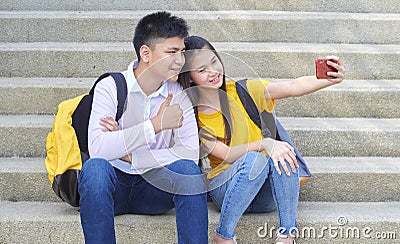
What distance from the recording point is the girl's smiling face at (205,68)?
109 inches

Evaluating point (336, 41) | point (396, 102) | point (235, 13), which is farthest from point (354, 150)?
point (235, 13)

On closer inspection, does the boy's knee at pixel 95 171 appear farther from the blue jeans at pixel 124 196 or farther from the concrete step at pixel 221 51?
the concrete step at pixel 221 51

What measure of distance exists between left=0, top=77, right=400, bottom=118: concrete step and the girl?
2.55 feet

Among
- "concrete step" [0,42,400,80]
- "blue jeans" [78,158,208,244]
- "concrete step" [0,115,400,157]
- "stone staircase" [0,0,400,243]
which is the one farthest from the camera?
"concrete step" [0,42,400,80]

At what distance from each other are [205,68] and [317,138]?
0.94 m

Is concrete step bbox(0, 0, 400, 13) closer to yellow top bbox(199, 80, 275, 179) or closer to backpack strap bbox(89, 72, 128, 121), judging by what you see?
yellow top bbox(199, 80, 275, 179)

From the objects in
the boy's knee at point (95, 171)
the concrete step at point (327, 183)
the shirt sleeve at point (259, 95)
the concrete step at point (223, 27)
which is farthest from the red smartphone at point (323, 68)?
the concrete step at point (223, 27)

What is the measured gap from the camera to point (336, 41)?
411cm

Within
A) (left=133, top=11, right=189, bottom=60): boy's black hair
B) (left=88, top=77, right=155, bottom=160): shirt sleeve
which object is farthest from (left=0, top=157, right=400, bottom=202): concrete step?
(left=133, top=11, right=189, bottom=60): boy's black hair

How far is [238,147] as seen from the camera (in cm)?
285

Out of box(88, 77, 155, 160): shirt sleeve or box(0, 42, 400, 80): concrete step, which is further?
box(0, 42, 400, 80): concrete step

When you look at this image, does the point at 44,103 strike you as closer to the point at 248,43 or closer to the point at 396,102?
the point at 248,43

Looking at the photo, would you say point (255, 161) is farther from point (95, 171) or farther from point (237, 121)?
point (95, 171)

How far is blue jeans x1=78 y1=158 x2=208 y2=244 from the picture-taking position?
8.11 feet
